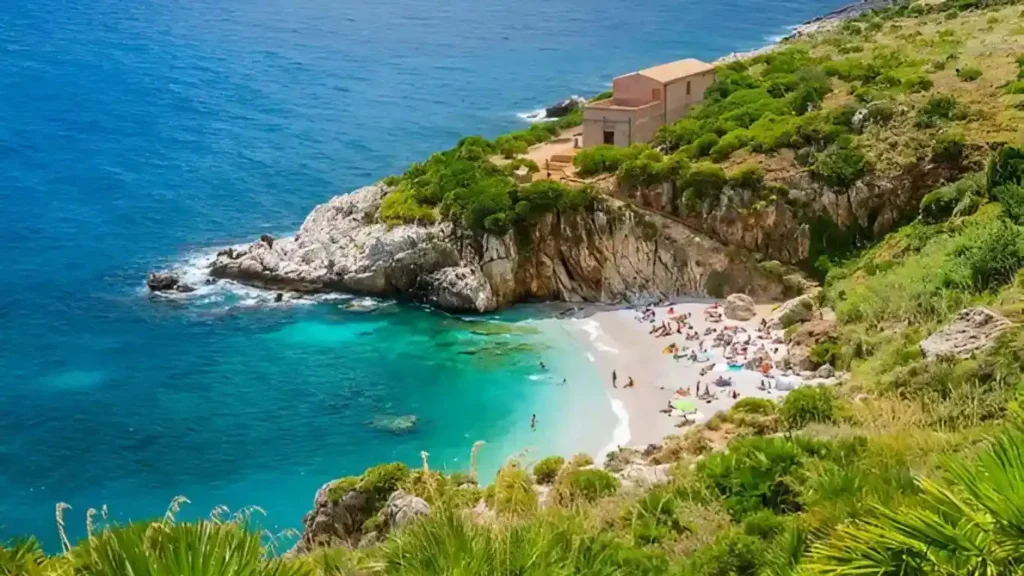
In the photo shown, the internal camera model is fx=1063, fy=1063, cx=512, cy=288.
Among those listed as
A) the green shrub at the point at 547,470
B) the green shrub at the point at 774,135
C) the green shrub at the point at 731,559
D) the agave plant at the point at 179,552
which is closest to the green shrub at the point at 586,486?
the green shrub at the point at 547,470

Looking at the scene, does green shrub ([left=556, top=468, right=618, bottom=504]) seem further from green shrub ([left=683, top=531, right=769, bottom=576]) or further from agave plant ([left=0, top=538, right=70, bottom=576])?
agave plant ([left=0, top=538, right=70, bottom=576])

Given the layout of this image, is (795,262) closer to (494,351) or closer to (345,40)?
(494,351)

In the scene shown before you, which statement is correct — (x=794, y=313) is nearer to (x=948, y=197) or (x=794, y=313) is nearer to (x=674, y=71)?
(x=948, y=197)

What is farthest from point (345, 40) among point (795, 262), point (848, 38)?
point (795, 262)

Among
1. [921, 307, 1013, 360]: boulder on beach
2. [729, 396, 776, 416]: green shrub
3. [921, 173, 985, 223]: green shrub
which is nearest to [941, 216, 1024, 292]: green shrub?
[921, 307, 1013, 360]: boulder on beach

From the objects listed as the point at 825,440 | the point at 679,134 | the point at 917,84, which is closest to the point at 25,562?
the point at 825,440
